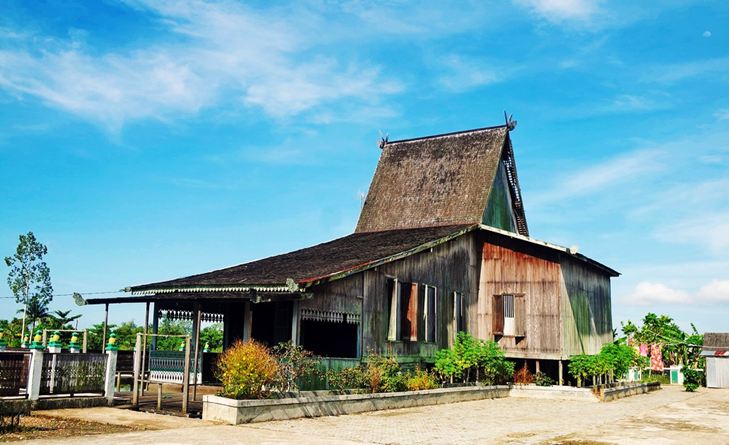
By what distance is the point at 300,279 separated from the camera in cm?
1627

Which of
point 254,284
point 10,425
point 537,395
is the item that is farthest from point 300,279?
point 537,395

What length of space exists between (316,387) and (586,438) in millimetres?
6811

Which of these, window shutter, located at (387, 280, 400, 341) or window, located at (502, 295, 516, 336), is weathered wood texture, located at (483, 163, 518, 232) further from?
window shutter, located at (387, 280, 400, 341)

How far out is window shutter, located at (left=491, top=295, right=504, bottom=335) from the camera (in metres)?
26.5

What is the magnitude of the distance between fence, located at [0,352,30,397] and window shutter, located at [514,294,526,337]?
57.5ft

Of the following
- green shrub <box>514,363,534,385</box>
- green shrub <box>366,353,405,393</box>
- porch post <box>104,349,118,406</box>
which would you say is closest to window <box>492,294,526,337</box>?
green shrub <box>514,363,534,385</box>

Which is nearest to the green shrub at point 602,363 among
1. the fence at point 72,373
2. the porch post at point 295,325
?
the porch post at point 295,325

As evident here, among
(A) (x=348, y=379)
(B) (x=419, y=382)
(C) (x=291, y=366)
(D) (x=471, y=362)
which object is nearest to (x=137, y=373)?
(C) (x=291, y=366)

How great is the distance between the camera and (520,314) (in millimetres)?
26156

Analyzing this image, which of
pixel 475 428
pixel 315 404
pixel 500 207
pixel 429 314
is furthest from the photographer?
pixel 500 207

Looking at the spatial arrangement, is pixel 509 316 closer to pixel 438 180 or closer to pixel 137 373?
pixel 438 180

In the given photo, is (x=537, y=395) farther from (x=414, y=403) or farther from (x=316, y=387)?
(x=316, y=387)

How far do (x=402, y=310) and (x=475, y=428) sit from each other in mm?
7725

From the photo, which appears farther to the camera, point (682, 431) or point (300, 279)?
point (300, 279)
